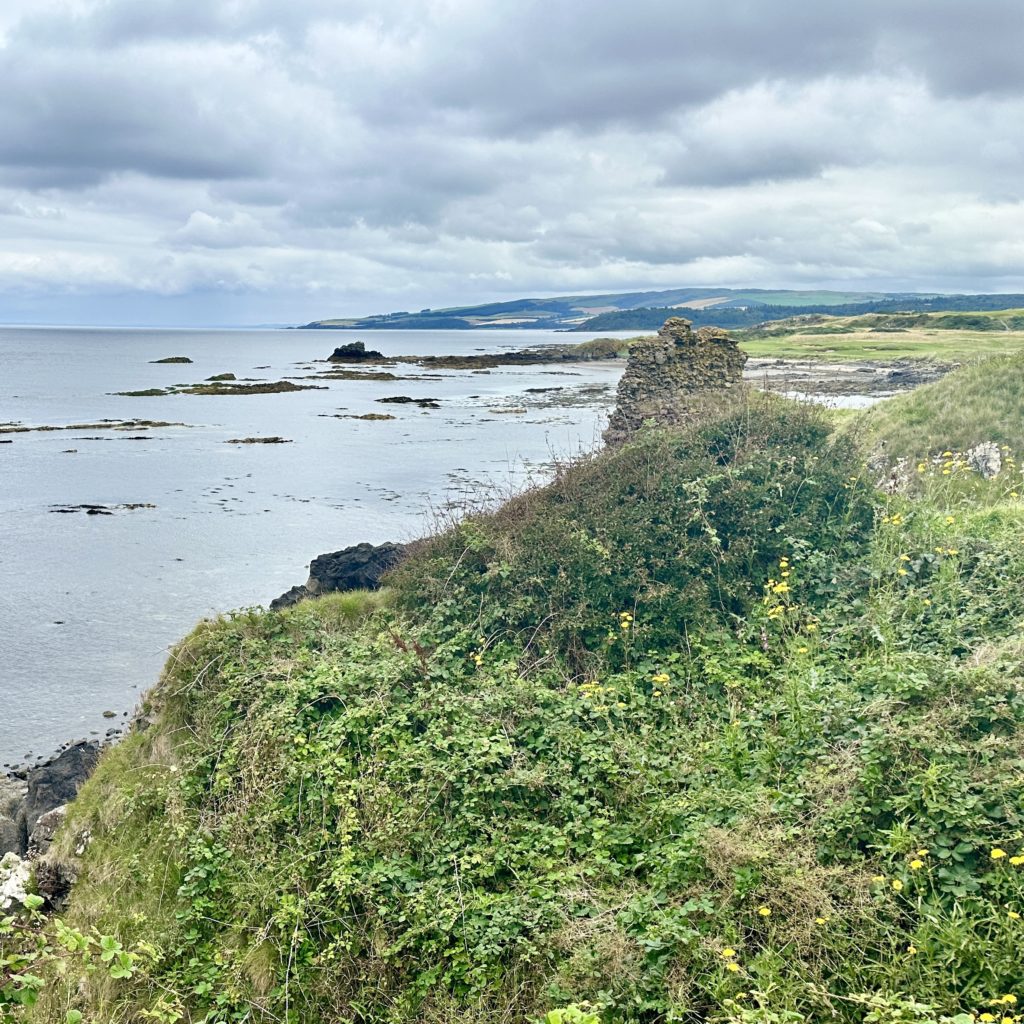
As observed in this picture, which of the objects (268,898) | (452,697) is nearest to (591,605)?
(452,697)

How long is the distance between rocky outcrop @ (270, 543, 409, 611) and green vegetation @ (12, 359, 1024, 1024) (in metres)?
5.42

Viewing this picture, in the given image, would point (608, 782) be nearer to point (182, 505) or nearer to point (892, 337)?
point (182, 505)

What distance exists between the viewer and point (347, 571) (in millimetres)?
17781

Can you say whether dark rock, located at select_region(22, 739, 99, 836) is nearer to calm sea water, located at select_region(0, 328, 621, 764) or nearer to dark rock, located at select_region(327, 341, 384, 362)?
calm sea water, located at select_region(0, 328, 621, 764)

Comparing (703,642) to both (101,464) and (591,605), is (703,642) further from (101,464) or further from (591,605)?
(101,464)

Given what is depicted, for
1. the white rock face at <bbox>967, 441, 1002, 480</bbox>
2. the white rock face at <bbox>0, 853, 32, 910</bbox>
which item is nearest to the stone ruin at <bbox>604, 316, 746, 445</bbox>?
the white rock face at <bbox>967, 441, 1002, 480</bbox>

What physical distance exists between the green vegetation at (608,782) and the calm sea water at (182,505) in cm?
615

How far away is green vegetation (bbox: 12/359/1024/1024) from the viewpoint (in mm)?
5512

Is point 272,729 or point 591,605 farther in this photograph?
point 591,605

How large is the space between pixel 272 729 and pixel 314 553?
1660cm

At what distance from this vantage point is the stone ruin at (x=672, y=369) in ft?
72.9

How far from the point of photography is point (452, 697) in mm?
8602

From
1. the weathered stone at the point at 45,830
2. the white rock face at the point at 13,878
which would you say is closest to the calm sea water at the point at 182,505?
the weathered stone at the point at 45,830

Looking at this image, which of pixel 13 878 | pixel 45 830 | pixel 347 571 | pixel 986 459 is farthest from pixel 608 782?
pixel 347 571
